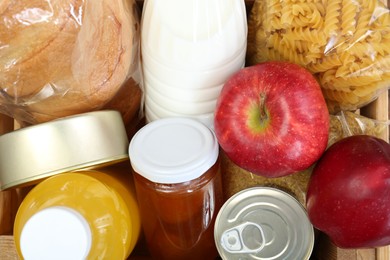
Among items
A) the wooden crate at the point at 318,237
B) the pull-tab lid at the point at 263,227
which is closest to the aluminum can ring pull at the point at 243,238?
the pull-tab lid at the point at 263,227

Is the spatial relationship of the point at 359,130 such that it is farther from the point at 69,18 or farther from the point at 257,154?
the point at 69,18

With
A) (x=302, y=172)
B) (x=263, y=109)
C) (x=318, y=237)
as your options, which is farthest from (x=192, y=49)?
(x=318, y=237)

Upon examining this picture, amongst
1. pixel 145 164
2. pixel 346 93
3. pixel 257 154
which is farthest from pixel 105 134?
pixel 346 93

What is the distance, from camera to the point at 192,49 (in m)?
0.59

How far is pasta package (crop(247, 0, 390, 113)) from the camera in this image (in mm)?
571

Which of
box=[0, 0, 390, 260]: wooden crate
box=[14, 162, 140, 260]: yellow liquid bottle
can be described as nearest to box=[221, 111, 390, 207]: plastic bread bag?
box=[0, 0, 390, 260]: wooden crate

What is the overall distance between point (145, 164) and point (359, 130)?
0.31 metres

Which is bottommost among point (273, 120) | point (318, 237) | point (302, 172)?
point (318, 237)

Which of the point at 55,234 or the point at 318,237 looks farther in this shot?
the point at 318,237

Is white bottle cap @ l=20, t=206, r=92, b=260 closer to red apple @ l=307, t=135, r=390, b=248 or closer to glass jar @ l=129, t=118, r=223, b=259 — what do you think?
glass jar @ l=129, t=118, r=223, b=259

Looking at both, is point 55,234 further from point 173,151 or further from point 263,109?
point 263,109

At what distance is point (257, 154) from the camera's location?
1.80 ft

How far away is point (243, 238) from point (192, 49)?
0.80ft

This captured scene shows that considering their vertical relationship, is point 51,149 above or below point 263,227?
above
